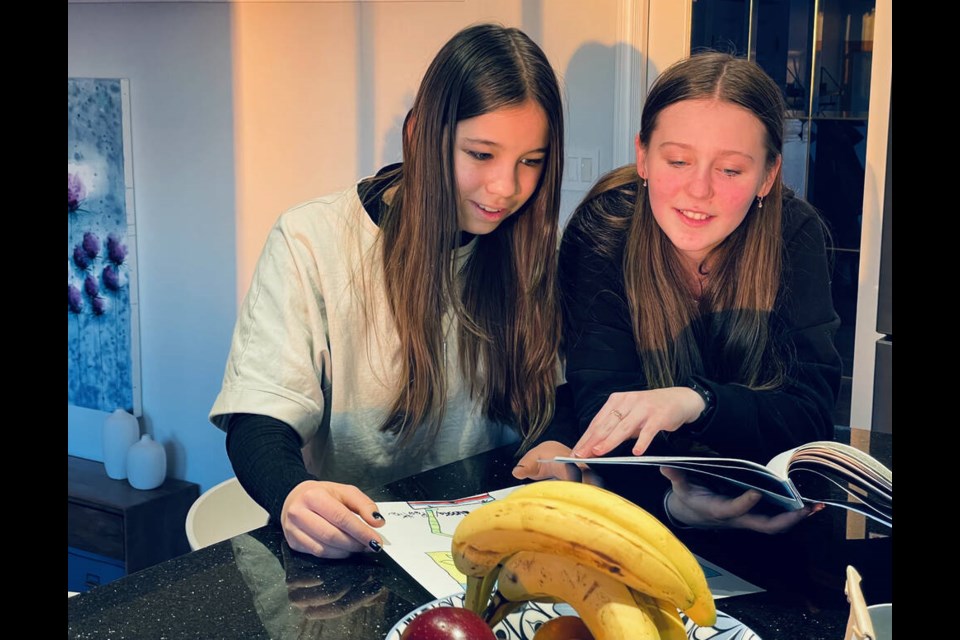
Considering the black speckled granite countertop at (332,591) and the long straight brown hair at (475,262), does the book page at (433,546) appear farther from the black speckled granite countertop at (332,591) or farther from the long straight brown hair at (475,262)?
the long straight brown hair at (475,262)

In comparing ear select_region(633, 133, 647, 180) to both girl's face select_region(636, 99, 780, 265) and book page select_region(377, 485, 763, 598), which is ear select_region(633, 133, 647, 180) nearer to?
girl's face select_region(636, 99, 780, 265)

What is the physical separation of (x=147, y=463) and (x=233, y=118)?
725 mm

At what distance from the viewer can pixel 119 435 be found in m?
2.00

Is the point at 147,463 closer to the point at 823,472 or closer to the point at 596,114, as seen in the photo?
the point at 596,114

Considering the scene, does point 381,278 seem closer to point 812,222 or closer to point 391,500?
point 391,500

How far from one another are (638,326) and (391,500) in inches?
13.5

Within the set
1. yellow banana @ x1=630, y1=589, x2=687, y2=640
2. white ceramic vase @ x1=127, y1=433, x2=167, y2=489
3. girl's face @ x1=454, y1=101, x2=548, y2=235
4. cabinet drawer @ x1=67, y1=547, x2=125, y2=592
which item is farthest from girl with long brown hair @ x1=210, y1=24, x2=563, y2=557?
cabinet drawer @ x1=67, y1=547, x2=125, y2=592

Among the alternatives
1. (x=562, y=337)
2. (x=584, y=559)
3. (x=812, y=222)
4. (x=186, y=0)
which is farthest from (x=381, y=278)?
(x=186, y=0)

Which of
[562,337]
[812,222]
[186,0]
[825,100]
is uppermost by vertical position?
[186,0]

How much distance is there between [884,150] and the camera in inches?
37.7

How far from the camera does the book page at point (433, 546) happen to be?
78 cm

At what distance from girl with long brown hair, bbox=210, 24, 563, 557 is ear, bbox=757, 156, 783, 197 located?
0.76 ft

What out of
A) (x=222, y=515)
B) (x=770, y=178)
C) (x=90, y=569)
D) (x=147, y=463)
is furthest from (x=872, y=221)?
(x=90, y=569)
